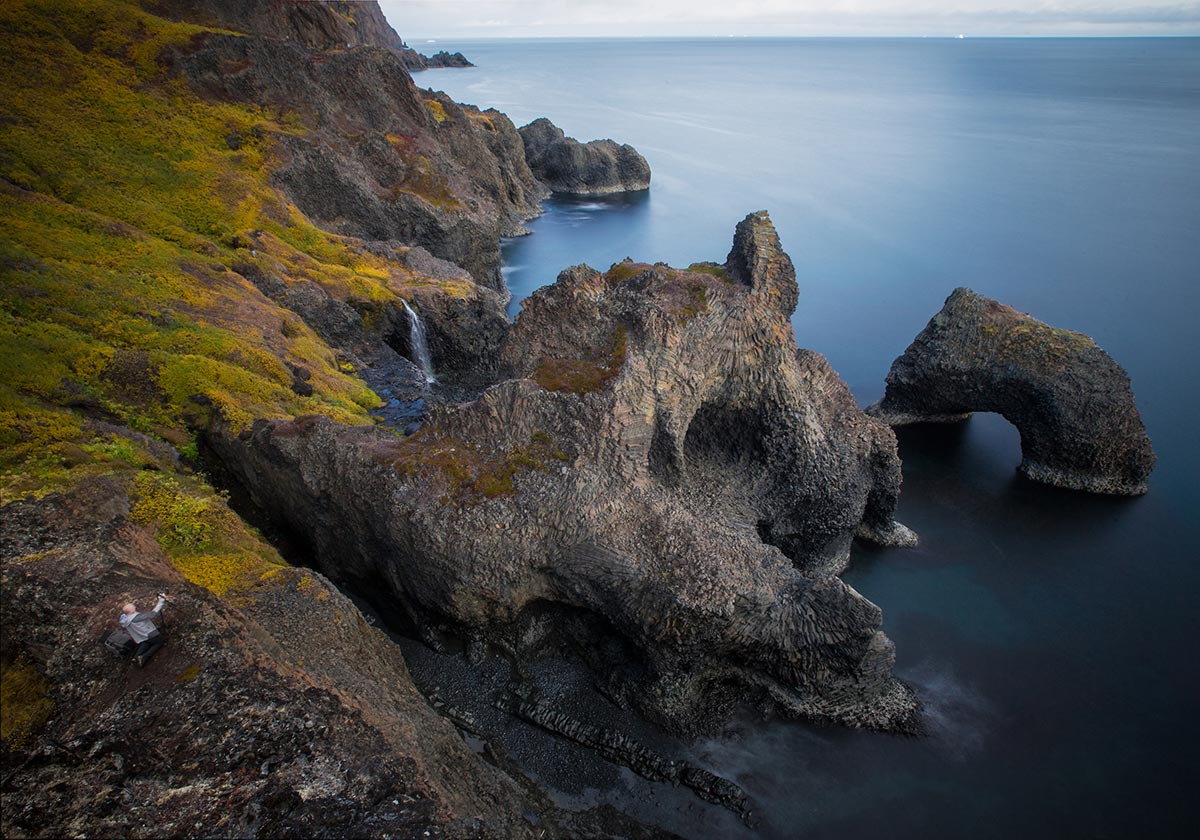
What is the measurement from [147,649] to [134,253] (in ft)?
75.3

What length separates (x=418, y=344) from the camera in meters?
35.8

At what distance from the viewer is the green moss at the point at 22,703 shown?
1014cm

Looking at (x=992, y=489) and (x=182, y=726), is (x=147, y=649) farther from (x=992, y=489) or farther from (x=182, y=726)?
(x=992, y=489)

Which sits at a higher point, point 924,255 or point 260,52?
point 260,52

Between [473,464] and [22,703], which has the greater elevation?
[473,464]

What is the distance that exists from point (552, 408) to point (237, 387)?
11228 millimetres

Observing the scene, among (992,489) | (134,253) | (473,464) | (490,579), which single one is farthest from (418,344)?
(992,489)

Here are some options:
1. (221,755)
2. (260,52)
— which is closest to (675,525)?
(221,755)

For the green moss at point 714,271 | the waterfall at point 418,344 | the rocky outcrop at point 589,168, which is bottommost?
the waterfall at point 418,344

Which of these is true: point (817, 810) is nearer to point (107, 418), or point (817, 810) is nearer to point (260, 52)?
point (107, 418)

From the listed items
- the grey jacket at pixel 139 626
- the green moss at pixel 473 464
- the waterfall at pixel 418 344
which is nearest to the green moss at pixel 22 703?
the grey jacket at pixel 139 626

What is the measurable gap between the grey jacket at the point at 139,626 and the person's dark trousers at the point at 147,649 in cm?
9

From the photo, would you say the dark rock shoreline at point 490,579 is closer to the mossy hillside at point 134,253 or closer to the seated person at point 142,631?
the seated person at point 142,631

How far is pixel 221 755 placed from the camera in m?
9.98
